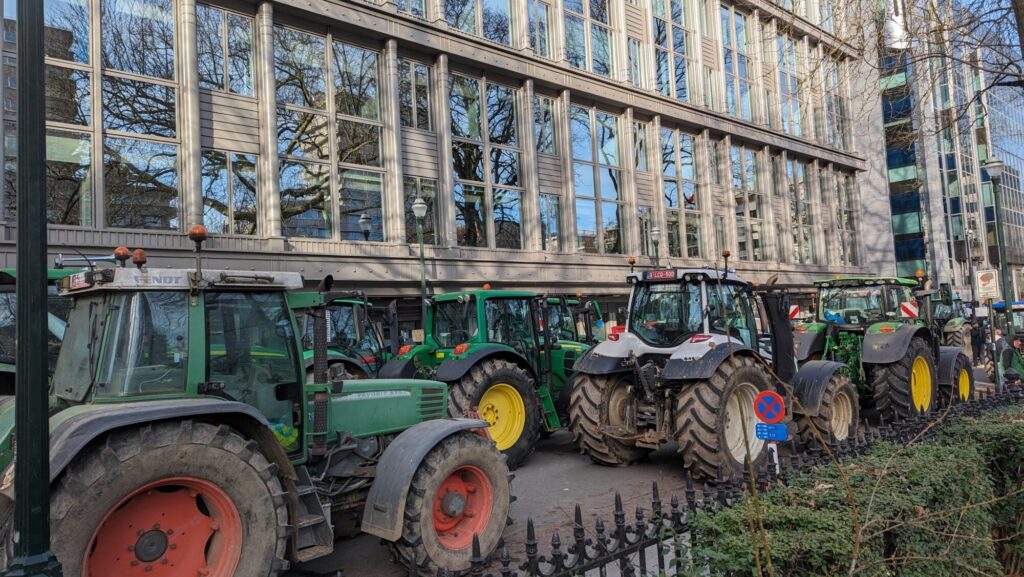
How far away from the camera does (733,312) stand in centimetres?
830

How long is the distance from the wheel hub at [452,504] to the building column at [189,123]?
12.0 metres

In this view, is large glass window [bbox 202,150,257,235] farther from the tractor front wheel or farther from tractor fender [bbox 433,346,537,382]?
the tractor front wheel

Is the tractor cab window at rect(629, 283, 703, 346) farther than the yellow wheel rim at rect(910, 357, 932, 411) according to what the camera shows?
No

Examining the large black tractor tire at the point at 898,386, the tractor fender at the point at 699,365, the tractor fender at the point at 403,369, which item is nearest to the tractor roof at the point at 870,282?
the large black tractor tire at the point at 898,386

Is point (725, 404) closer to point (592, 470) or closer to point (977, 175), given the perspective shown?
point (592, 470)

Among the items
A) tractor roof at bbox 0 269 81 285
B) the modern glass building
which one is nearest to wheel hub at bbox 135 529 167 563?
tractor roof at bbox 0 269 81 285

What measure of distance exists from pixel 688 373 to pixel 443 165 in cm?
1351

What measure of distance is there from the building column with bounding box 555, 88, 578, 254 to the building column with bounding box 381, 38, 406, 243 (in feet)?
21.0

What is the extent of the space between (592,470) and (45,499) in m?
6.69

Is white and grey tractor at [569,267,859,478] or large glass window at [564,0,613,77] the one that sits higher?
large glass window at [564,0,613,77]

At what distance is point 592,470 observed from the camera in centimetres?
855

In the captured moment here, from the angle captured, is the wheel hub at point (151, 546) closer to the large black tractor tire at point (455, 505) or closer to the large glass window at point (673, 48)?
the large black tractor tire at point (455, 505)

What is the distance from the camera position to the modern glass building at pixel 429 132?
13.9 metres

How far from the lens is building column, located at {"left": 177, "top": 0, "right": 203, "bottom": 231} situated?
14.8 metres
